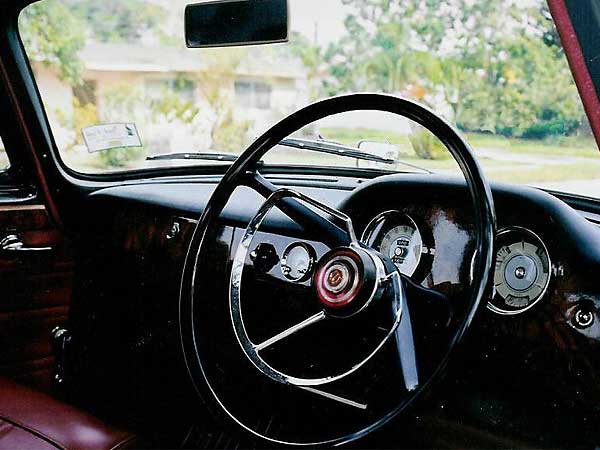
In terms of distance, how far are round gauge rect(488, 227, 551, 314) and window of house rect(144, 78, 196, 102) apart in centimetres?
158

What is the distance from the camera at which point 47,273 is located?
9.23 ft

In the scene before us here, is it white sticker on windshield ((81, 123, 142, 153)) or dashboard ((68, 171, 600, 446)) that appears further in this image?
white sticker on windshield ((81, 123, 142, 153))

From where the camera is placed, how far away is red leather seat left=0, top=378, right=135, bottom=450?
193cm

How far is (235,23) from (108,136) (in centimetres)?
91

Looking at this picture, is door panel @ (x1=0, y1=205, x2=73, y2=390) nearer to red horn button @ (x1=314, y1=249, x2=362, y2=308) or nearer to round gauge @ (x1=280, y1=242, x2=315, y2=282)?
round gauge @ (x1=280, y1=242, x2=315, y2=282)

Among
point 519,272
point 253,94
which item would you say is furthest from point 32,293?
point 519,272

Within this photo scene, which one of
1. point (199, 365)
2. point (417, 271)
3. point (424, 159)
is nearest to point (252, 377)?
point (199, 365)

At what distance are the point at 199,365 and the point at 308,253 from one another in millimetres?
373

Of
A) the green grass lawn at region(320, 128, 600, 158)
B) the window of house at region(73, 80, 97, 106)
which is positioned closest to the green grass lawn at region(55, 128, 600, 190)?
the green grass lawn at region(320, 128, 600, 158)

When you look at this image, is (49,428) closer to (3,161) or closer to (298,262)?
(298,262)

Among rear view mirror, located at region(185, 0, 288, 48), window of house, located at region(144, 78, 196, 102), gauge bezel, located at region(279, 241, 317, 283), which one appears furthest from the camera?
window of house, located at region(144, 78, 196, 102)

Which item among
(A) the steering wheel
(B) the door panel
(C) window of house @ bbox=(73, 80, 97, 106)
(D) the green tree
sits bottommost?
(B) the door panel

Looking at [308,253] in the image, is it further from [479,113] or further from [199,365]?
[479,113]

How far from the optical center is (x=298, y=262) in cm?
192
